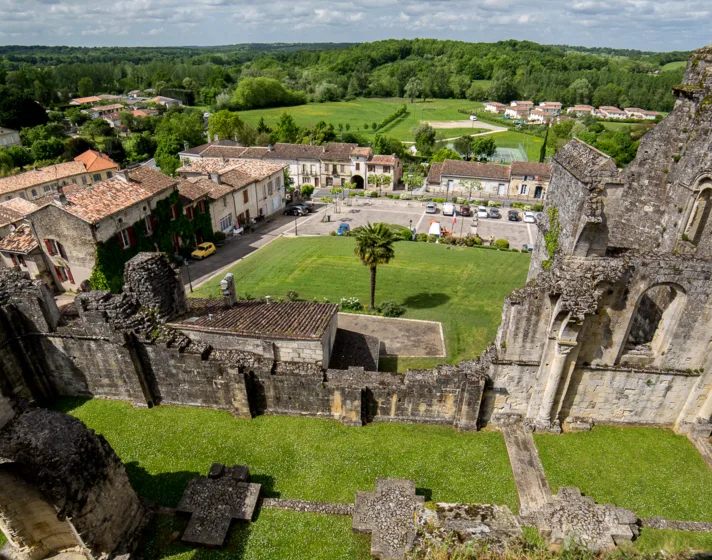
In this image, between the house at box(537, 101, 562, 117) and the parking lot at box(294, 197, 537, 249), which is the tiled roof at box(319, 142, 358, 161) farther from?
the house at box(537, 101, 562, 117)

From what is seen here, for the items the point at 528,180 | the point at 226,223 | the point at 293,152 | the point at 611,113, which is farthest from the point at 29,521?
the point at 611,113

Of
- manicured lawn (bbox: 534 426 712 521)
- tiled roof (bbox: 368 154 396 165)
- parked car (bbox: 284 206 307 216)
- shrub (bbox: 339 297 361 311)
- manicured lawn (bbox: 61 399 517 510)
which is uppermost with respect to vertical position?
manicured lawn (bbox: 534 426 712 521)

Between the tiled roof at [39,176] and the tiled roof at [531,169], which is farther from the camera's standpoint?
the tiled roof at [531,169]

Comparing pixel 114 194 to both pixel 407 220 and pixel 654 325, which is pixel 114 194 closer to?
pixel 407 220

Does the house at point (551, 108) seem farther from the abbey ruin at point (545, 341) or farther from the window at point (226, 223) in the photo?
the abbey ruin at point (545, 341)

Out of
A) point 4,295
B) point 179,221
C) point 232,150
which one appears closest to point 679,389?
point 4,295

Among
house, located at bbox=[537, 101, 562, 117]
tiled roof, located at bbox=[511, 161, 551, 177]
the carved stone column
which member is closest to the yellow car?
the carved stone column

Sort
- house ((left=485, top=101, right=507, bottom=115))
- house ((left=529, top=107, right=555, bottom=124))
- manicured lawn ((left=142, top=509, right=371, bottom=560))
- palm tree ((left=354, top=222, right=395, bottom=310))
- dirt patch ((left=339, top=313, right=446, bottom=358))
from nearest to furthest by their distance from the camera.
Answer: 1. manicured lawn ((left=142, top=509, right=371, bottom=560))
2. dirt patch ((left=339, top=313, right=446, bottom=358))
3. palm tree ((left=354, top=222, right=395, bottom=310))
4. house ((left=529, top=107, right=555, bottom=124))
5. house ((left=485, top=101, right=507, bottom=115))

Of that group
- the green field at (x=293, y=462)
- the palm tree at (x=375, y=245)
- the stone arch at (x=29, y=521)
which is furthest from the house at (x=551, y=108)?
the stone arch at (x=29, y=521)
